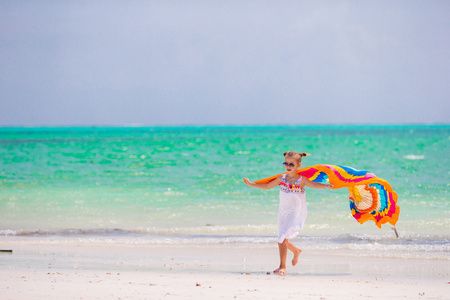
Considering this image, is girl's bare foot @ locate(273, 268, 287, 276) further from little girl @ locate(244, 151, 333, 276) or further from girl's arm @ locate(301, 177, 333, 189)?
girl's arm @ locate(301, 177, 333, 189)

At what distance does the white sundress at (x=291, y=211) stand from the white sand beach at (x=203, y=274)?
0.47 meters

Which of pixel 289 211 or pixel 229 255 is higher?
pixel 289 211

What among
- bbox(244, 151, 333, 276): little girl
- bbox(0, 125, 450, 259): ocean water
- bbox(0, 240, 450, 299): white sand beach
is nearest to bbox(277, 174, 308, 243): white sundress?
bbox(244, 151, 333, 276): little girl

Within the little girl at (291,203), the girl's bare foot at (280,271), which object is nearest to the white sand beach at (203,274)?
the girl's bare foot at (280,271)

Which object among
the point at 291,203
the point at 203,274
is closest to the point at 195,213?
the point at 203,274

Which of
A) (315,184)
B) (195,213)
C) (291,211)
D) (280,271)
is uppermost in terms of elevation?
(315,184)

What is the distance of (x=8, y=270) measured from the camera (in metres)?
6.34

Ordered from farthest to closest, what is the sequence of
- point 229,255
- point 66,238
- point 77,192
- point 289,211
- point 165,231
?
point 77,192, point 165,231, point 66,238, point 229,255, point 289,211

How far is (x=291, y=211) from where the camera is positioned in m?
6.43

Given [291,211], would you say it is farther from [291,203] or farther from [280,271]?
[280,271]

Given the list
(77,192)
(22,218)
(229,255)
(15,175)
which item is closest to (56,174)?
(15,175)

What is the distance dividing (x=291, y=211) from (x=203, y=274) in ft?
3.78

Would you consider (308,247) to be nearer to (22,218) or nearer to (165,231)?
(165,231)

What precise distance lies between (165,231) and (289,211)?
3.69 metres
